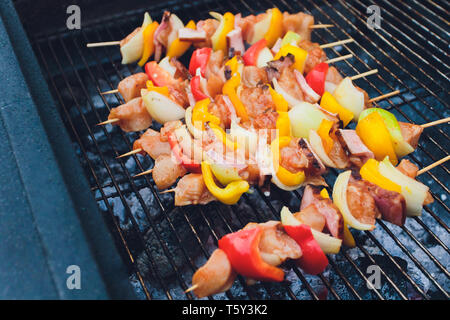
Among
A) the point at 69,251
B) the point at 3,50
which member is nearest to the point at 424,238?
the point at 69,251

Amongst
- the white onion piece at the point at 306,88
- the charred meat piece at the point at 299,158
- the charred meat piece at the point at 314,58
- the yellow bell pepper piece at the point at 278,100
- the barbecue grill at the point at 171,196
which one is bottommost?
the barbecue grill at the point at 171,196

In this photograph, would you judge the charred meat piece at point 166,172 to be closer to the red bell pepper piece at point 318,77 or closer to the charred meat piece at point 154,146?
the charred meat piece at point 154,146

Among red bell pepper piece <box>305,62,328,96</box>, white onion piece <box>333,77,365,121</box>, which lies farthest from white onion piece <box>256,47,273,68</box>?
white onion piece <box>333,77,365,121</box>

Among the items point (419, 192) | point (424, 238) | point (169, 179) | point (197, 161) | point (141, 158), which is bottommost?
point (141, 158)

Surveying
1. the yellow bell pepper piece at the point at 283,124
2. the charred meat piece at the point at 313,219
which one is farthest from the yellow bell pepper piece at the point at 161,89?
the charred meat piece at the point at 313,219

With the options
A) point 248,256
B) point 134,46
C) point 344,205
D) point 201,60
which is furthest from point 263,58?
point 248,256

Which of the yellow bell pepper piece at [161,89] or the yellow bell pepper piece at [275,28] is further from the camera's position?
the yellow bell pepper piece at [275,28]

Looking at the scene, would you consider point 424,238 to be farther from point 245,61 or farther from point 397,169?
point 245,61
